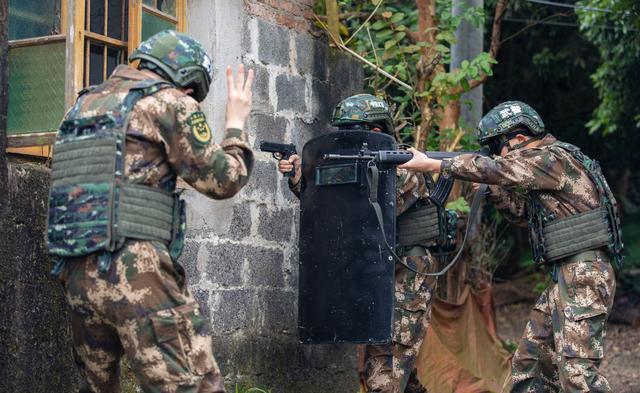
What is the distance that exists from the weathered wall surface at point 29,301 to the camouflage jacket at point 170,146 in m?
0.95

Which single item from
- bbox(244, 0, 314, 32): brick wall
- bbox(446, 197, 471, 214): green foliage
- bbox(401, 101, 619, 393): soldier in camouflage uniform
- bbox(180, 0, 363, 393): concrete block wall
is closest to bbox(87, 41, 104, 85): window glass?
bbox(180, 0, 363, 393): concrete block wall

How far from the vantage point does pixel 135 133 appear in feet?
13.3

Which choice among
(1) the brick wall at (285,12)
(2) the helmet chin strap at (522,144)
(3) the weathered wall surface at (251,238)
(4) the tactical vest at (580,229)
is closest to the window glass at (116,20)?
(3) the weathered wall surface at (251,238)

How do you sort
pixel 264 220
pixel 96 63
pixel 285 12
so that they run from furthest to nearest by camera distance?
pixel 285 12 < pixel 264 220 < pixel 96 63

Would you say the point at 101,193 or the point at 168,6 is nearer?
the point at 101,193

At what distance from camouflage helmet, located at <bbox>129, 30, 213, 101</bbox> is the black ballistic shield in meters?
1.79

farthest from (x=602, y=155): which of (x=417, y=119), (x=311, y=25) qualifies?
(x=311, y=25)

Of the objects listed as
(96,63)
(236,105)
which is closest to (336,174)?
(96,63)

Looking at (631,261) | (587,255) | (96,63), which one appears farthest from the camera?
(631,261)

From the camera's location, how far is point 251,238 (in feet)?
20.9

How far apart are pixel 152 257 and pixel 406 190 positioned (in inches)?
104

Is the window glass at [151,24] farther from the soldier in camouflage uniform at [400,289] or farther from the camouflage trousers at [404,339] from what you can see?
the camouflage trousers at [404,339]

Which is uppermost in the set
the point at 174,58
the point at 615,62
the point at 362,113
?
the point at 615,62

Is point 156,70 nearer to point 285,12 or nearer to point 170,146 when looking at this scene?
point 170,146
